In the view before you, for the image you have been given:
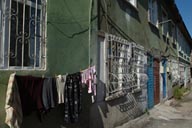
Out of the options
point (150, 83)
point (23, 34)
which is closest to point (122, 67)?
point (23, 34)

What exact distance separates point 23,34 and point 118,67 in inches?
154

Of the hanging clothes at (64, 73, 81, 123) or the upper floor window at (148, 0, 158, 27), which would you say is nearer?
the hanging clothes at (64, 73, 81, 123)

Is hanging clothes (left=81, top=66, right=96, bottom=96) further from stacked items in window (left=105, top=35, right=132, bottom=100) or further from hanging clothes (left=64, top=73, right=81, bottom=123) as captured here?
stacked items in window (left=105, top=35, right=132, bottom=100)

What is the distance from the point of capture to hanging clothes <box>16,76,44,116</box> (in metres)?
4.41

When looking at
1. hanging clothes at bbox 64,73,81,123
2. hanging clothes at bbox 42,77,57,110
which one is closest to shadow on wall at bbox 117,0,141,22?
hanging clothes at bbox 64,73,81,123

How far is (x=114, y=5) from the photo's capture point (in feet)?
26.3

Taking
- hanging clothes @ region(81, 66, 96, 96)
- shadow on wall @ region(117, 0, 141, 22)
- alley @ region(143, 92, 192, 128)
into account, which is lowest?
alley @ region(143, 92, 192, 128)

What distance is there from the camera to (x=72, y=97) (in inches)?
211

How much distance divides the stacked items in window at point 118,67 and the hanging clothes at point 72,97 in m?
1.86

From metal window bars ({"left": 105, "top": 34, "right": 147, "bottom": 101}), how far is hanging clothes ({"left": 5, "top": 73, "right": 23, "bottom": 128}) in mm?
3282

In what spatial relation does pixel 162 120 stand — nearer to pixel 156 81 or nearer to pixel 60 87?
pixel 156 81

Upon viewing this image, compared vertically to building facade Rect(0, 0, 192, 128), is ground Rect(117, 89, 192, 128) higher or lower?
lower

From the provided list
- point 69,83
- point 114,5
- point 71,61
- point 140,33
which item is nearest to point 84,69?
point 71,61

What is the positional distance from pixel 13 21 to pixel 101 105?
3269 millimetres
